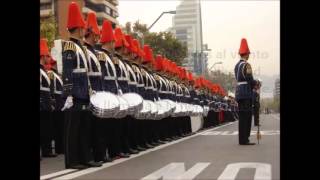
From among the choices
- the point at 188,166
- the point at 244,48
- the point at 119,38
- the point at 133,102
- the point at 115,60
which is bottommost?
the point at 188,166

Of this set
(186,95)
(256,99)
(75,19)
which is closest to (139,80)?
(256,99)

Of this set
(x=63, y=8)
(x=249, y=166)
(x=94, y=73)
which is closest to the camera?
(x=249, y=166)

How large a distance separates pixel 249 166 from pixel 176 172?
1.11 m

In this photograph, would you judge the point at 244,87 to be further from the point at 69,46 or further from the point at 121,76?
the point at 69,46

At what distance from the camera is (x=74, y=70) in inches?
347

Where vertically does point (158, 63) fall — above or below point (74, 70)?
above

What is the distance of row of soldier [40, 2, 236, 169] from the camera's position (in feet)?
29.3

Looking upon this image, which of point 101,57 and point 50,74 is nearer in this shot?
point 101,57

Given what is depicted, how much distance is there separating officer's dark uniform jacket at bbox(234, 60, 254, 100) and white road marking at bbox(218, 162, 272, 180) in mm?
4017

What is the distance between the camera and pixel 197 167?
8594 millimetres

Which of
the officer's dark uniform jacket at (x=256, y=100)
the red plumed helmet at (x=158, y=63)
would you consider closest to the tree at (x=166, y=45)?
the red plumed helmet at (x=158, y=63)
